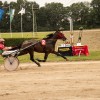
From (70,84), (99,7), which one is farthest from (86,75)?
(99,7)

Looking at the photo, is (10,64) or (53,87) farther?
(10,64)

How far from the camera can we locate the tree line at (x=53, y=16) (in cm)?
10006

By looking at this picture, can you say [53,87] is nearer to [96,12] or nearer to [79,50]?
[79,50]

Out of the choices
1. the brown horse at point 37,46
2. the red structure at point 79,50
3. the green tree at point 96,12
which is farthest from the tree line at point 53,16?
the brown horse at point 37,46

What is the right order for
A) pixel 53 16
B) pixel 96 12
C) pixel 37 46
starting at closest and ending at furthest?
pixel 37 46 < pixel 96 12 < pixel 53 16

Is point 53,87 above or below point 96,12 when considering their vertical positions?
below

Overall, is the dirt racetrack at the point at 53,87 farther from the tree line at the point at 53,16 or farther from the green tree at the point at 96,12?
the green tree at the point at 96,12

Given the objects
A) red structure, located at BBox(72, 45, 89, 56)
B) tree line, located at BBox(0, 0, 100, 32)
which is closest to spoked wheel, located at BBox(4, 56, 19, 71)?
red structure, located at BBox(72, 45, 89, 56)

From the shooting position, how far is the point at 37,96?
29.0 feet

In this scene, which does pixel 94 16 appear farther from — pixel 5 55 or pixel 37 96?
pixel 37 96

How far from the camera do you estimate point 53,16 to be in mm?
114875

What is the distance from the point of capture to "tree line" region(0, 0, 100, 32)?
10006cm

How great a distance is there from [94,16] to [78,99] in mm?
95893

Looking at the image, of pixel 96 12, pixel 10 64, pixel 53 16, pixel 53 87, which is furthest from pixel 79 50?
pixel 53 16
